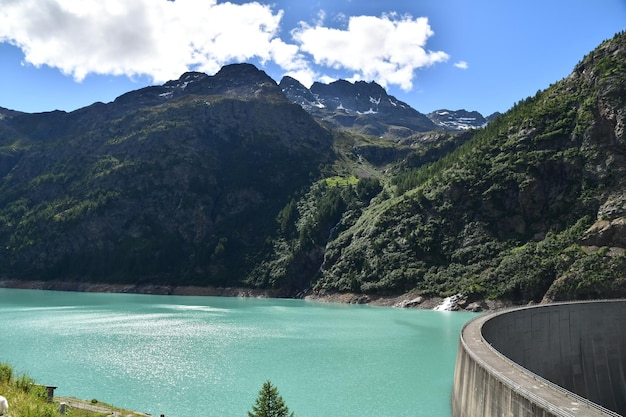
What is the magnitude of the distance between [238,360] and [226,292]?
402ft

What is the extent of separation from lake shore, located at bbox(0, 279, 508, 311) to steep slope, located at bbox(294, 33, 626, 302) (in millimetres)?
2961

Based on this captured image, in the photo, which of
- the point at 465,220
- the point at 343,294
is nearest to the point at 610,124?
the point at 465,220

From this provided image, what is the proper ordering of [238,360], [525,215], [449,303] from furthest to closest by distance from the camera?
[525,215] → [449,303] → [238,360]

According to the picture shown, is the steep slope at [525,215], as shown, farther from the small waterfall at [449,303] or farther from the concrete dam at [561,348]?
the concrete dam at [561,348]

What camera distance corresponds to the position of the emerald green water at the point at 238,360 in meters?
41.5

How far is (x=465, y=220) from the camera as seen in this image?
139125 mm

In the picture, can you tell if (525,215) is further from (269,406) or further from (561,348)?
(269,406)

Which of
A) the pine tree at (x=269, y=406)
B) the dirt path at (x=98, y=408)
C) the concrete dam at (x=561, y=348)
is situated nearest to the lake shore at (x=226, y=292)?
the concrete dam at (x=561, y=348)

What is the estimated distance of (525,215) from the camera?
131 metres

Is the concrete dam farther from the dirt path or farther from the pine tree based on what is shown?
the dirt path

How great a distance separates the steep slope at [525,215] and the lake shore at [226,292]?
9.71 ft

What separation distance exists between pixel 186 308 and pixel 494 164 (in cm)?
10298

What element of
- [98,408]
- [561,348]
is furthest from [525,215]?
[98,408]

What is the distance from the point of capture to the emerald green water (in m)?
41.5
